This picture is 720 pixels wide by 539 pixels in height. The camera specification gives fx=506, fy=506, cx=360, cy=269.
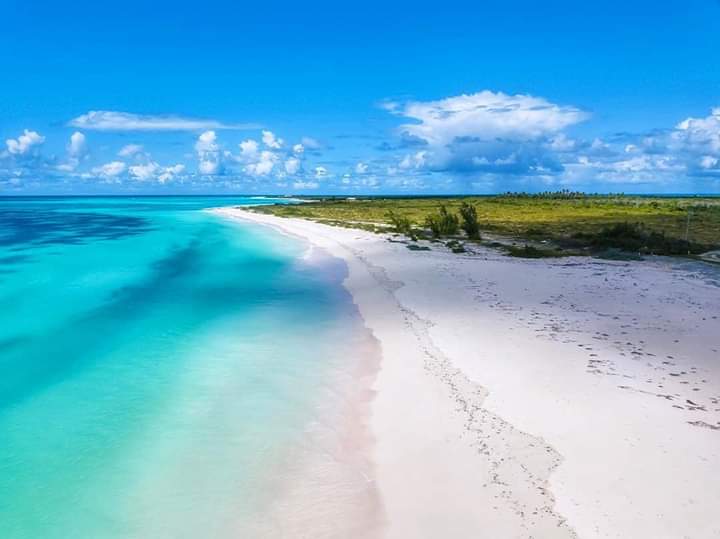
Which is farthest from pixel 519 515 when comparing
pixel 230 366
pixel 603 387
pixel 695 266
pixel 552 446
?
pixel 695 266

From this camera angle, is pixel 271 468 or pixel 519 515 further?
pixel 271 468

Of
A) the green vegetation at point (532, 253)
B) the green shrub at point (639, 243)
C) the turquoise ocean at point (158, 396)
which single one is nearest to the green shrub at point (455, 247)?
the green vegetation at point (532, 253)

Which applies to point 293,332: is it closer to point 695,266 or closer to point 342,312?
point 342,312

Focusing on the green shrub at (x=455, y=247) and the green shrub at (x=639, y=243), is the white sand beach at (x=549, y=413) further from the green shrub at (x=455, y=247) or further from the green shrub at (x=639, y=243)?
the green shrub at (x=455, y=247)

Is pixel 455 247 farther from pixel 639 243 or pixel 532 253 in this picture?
pixel 639 243

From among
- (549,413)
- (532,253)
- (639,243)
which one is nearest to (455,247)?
(532,253)

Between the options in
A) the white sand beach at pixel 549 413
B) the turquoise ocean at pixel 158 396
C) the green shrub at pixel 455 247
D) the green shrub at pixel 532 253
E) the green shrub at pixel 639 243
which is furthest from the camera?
the green shrub at pixel 455 247

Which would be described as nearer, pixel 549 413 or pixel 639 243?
pixel 549 413
